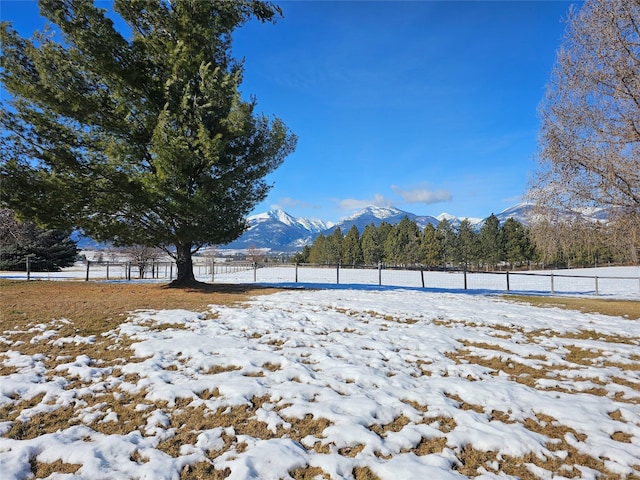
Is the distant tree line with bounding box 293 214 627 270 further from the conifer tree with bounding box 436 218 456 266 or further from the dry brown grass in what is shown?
the dry brown grass

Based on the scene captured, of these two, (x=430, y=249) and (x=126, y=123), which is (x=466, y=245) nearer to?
(x=430, y=249)

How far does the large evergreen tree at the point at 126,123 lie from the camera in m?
10.9

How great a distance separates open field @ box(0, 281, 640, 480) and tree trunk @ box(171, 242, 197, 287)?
6663 millimetres

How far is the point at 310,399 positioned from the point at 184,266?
1195 cm

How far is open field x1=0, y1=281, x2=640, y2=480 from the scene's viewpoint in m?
2.67

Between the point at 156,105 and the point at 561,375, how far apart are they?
1373 cm

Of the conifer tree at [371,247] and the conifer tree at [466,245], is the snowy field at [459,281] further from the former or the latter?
the conifer tree at [371,247]

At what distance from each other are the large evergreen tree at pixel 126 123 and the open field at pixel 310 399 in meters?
5.50

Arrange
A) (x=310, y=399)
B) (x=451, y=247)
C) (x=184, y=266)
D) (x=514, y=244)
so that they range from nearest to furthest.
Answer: (x=310, y=399) < (x=184, y=266) < (x=514, y=244) < (x=451, y=247)

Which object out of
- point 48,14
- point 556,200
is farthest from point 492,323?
point 48,14

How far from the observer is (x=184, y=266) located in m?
14.3

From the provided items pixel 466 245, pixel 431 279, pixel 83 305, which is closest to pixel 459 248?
pixel 466 245

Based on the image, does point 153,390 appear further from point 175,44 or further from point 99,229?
point 175,44

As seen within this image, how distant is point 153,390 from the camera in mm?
3906
